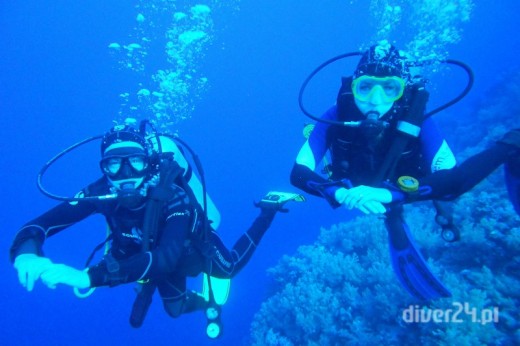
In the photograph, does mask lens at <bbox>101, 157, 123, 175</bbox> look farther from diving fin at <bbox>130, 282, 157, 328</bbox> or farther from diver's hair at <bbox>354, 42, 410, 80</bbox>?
diver's hair at <bbox>354, 42, 410, 80</bbox>

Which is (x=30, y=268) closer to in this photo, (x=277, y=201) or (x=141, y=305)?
(x=141, y=305)

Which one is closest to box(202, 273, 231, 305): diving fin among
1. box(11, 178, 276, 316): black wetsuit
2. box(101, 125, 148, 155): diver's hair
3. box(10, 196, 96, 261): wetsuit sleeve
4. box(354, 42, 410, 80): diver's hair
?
box(11, 178, 276, 316): black wetsuit

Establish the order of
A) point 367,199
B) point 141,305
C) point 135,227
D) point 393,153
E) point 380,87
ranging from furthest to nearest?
point 141,305, point 135,227, point 380,87, point 393,153, point 367,199

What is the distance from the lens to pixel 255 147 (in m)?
49.0

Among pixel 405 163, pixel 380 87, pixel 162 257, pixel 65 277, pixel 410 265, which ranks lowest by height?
pixel 410 265

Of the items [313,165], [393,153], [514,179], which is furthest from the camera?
[514,179]

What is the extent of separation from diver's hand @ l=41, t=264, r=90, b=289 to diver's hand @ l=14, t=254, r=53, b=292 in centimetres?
12

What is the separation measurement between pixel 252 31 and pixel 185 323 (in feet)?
200

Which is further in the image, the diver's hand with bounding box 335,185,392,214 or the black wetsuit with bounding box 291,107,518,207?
the black wetsuit with bounding box 291,107,518,207

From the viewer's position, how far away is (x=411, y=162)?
3744 mm

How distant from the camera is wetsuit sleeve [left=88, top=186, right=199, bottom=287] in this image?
3.02 m

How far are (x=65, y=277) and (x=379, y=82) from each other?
3339 millimetres

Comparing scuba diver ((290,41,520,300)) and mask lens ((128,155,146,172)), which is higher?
mask lens ((128,155,146,172))

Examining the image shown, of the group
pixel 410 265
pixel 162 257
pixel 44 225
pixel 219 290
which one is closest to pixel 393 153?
pixel 410 265
